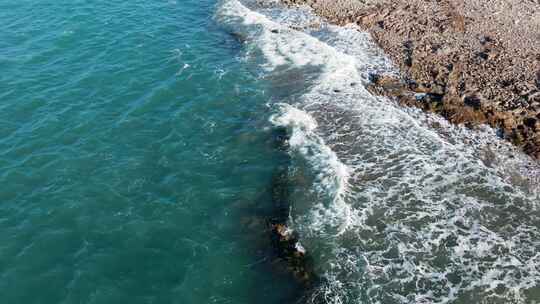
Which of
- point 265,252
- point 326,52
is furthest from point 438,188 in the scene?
point 326,52

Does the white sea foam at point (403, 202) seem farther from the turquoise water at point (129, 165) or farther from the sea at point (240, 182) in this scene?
the turquoise water at point (129, 165)

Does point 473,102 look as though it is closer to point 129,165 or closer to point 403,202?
point 403,202

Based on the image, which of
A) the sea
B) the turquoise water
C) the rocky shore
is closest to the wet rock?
the rocky shore

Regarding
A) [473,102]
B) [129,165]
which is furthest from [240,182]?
[473,102]

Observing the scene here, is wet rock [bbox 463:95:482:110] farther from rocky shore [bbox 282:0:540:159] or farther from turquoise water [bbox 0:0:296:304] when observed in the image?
turquoise water [bbox 0:0:296:304]

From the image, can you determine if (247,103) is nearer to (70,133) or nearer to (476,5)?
(70,133)
